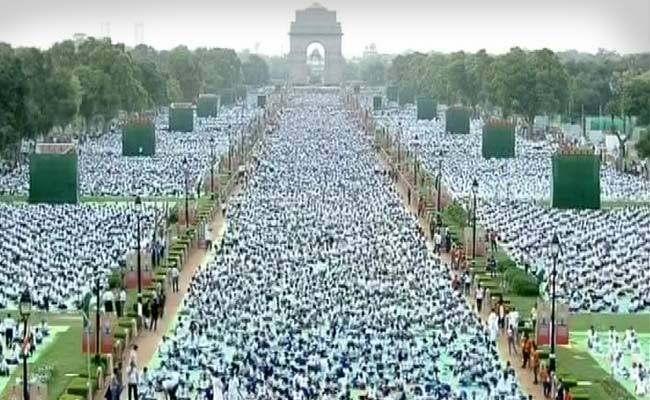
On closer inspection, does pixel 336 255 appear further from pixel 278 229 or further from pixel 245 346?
pixel 245 346

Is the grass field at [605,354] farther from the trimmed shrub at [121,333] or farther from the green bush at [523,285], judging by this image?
the trimmed shrub at [121,333]

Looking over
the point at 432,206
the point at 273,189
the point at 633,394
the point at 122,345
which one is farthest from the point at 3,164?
the point at 633,394

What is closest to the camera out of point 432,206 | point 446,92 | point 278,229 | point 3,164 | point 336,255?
point 336,255

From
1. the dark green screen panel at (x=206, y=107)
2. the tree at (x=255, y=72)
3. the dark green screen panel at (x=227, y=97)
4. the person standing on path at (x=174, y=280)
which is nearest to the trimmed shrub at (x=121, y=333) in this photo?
the person standing on path at (x=174, y=280)

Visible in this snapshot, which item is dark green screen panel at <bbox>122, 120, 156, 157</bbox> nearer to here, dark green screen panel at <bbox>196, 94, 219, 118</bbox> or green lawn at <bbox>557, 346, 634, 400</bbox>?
dark green screen panel at <bbox>196, 94, 219, 118</bbox>

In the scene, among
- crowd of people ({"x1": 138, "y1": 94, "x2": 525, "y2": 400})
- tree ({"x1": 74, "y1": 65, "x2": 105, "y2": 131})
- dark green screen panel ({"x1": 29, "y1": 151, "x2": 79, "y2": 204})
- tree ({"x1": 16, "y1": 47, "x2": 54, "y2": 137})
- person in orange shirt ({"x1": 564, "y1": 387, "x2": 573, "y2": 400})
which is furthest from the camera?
tree ({"x1": 74, "y1": 65, "x2": 105, "y2": 131})

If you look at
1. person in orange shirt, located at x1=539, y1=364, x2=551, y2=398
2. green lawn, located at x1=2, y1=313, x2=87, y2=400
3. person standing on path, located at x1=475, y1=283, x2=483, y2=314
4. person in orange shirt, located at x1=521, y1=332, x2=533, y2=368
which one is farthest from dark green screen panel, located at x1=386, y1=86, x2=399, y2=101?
person in orange shirt, located at x1=539, y1=364, x2=551, y2=398

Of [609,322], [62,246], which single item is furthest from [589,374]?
[62,246]
